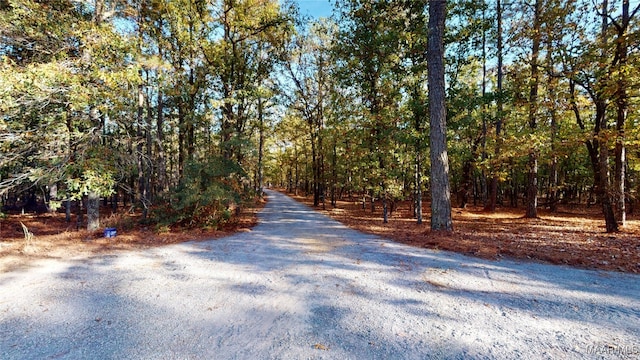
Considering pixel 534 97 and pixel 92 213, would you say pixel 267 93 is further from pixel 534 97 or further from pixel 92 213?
pixel 534 97

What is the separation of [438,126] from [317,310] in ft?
21.1

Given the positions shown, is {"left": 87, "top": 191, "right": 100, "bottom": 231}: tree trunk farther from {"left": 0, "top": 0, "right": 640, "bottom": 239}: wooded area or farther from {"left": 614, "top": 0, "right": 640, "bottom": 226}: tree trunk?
{"left": 614, "top": 0, "right": 640, "bottom": 226}: tree trunk

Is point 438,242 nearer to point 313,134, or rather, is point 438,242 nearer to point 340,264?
point 340,264

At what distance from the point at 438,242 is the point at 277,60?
13.8m

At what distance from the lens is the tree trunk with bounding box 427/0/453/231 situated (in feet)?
24.7

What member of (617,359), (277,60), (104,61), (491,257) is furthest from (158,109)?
(617,359)

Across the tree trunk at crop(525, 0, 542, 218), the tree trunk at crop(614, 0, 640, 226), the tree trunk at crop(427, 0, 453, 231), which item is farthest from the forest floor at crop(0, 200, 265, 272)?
the tree trunk at crop(525, 0, 542, 218)

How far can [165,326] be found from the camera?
9.49 ft

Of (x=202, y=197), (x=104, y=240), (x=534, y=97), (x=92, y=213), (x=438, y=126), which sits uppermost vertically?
(x=534, y=97)

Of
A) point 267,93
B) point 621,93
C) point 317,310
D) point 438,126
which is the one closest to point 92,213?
point 267,93

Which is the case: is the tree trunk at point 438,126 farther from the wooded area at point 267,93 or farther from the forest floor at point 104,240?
the forest floor at point 104,240

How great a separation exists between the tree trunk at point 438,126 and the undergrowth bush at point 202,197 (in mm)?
6676

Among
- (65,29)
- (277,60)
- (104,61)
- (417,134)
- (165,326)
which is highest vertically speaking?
(277,60)

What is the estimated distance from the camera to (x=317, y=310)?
10.5ft
